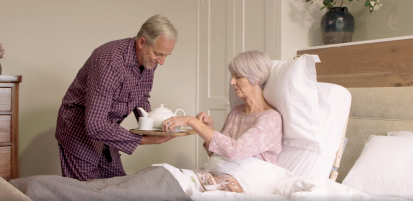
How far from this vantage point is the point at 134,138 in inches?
72.7

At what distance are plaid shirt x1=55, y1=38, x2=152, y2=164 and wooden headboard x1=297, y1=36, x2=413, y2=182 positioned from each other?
48.5 inches

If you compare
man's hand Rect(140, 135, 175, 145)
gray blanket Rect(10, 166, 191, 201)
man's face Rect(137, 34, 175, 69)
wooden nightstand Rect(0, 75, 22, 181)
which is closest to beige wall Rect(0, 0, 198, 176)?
wooden nightstand Rect(0, 75, 22, 181)

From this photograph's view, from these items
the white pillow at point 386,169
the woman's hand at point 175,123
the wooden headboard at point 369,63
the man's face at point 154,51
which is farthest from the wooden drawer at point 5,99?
the wooden headboard at point 369,63

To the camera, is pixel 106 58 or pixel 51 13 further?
pixel 51 13

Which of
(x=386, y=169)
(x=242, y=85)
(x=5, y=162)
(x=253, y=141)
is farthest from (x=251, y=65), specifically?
(x=5, y=162)

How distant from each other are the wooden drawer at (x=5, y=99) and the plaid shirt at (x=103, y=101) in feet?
1.83

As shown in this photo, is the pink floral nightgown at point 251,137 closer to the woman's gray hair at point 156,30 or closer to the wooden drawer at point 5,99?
the woman's gray hair at point 156,30

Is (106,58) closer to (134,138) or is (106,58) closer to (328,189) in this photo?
(134,138)

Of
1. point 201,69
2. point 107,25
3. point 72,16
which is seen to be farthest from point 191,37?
point 72,16

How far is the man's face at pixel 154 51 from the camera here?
187 cm

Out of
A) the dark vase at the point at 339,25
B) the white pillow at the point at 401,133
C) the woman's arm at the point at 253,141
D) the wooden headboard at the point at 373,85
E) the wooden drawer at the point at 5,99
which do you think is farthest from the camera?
the dark vase at the point at 339,25

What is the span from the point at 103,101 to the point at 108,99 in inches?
1.0

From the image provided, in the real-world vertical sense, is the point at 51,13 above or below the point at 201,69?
above

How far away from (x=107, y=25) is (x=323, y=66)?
1.88 metres
